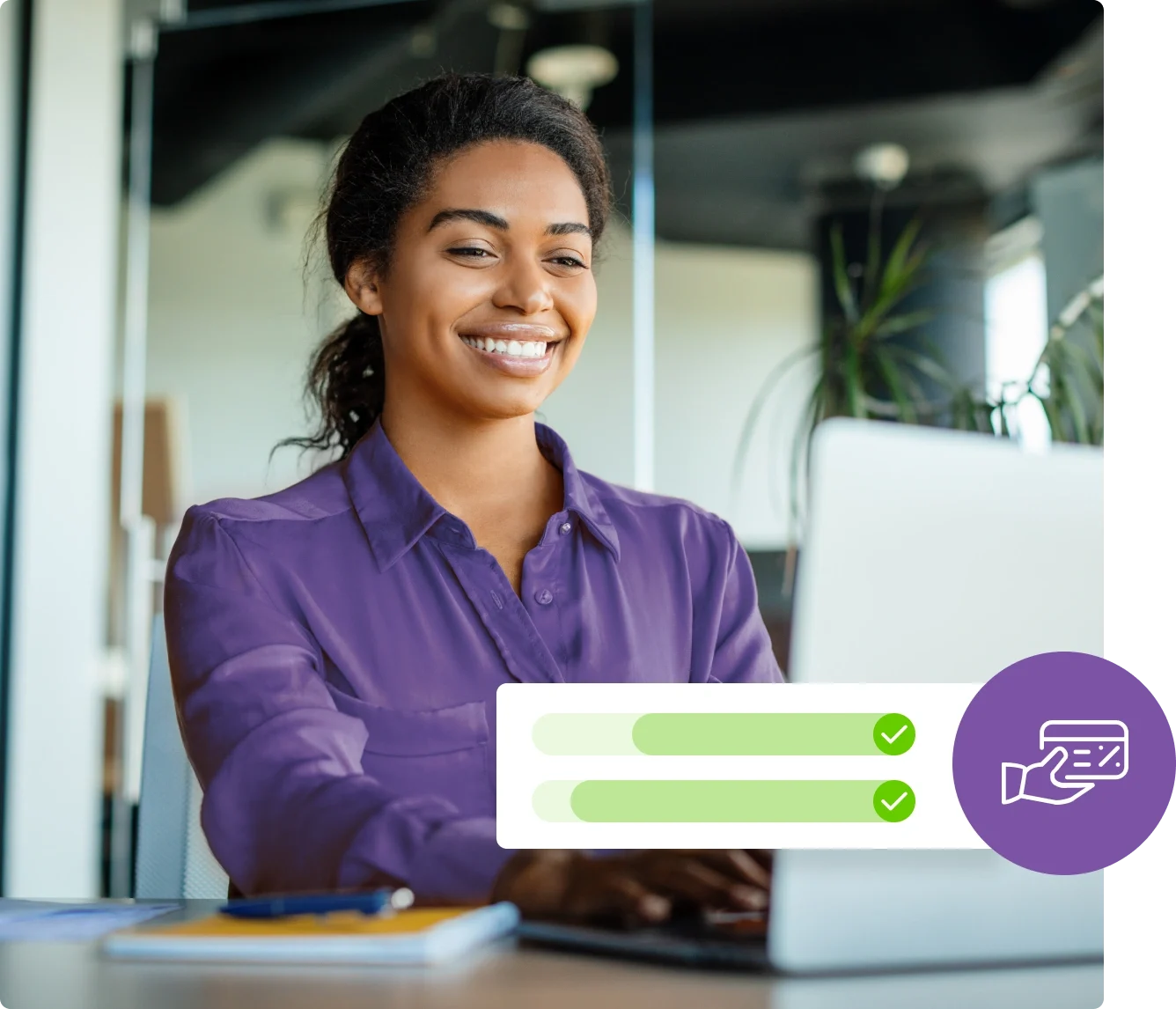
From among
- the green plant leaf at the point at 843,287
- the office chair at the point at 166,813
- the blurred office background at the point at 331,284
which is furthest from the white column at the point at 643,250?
the office chair at the point at 166,813

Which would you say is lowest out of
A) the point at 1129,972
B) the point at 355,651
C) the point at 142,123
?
the point at 1129,972

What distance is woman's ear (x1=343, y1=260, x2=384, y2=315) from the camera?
1.31m

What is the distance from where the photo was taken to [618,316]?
8.55 ft

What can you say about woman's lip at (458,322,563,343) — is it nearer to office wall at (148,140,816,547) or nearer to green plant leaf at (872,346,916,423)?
green plant leaf at (872,346,916,423)

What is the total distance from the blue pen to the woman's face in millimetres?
673

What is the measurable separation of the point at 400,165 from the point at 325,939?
2.86 feet

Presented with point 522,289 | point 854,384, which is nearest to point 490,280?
point 522,289

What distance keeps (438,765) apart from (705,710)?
1.48ft

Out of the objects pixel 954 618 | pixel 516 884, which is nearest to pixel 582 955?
pixel 516 884

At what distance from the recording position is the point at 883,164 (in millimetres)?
3545

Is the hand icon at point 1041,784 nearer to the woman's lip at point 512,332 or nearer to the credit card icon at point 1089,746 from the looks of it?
the credit card icon at point 1089,746

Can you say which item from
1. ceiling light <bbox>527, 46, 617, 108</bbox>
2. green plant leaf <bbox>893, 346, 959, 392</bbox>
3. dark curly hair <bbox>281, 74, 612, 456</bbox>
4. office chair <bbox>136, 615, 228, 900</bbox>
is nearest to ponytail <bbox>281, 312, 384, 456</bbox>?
dark curly hair <bbox>281, 74, 612, 456</bbox>

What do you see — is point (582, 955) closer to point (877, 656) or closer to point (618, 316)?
point (877, 656)

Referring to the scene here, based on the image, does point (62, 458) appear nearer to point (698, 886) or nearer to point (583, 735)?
point (583, 735)
